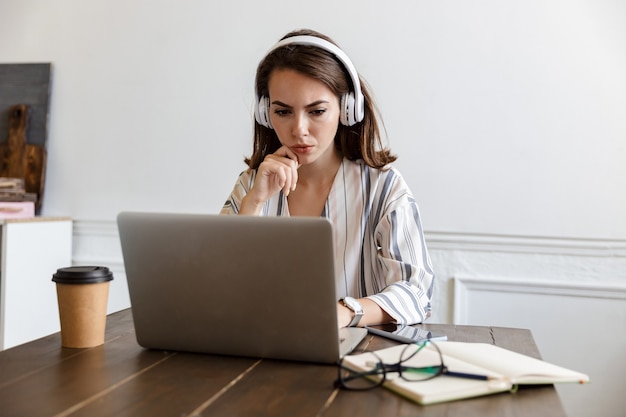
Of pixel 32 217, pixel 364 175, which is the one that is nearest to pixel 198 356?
pixel 364 175

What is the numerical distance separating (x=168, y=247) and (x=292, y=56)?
0.84 m

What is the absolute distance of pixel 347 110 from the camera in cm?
180

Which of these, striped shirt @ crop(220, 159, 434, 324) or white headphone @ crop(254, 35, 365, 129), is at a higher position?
white headphone @ crop(254, 35, 365, 129)

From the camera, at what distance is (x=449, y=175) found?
106 inches

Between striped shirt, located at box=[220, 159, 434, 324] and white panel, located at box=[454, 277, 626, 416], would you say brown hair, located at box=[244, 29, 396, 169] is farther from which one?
white panel, located at box=[454, 277, 626, 416]

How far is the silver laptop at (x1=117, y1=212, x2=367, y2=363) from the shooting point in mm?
994

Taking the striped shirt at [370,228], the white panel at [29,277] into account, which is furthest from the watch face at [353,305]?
the white panel at [29,277]

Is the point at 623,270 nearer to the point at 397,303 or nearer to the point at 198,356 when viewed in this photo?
the point at 397,303

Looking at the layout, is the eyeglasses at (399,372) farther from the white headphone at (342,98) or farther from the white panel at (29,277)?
the white panel at (29,277)

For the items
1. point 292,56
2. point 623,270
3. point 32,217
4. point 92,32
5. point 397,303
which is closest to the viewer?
point 397,303

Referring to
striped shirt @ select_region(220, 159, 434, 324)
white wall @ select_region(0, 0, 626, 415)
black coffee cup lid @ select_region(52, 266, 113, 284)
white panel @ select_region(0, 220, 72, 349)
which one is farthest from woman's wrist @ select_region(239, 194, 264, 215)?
white panel @ select_region(0, 220, 72, 349)

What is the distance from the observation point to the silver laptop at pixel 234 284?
0.99 metres

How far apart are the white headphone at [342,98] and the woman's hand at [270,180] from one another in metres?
0.17

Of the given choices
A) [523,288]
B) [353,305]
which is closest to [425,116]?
[523,288]
